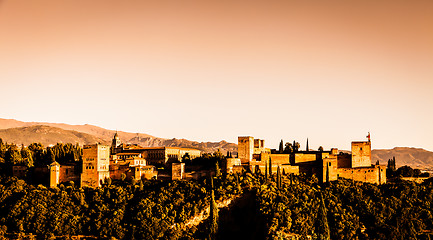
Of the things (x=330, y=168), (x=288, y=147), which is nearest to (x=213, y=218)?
(x=330, y=168)

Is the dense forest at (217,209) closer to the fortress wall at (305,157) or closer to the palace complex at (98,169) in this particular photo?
the palace complex at (98,169)

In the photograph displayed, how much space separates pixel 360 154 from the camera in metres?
57.1

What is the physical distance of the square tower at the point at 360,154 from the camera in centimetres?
5691

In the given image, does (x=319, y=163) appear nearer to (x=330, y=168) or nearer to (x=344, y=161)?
(x=330, y=168)

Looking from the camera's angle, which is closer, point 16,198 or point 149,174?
point 16,198

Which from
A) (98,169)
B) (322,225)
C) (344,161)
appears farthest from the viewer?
(344,161)

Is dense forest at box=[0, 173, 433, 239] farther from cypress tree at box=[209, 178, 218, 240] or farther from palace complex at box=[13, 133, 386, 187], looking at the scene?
palace complex at box=[13, 133, 386, 187]

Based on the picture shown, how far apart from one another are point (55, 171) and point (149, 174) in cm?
944

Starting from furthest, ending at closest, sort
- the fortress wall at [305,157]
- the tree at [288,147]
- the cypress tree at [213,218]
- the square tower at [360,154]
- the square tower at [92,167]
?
the tree at [288,147] → the fortress wall at [305,157] → the square tower at [360,154] → the square tower at [92,167] → the cypress tree at [213,218]

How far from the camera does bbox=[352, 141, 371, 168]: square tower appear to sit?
5691cm

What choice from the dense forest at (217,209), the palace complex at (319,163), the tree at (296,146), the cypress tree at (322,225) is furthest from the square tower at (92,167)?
the tree at (296,146)

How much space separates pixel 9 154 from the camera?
61.5 metres

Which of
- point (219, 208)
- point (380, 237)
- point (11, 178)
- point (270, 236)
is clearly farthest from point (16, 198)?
point (380, 237)

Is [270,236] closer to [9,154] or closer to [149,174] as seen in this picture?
[149,174]
